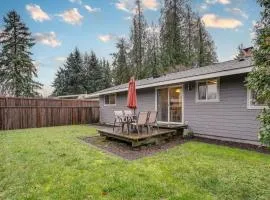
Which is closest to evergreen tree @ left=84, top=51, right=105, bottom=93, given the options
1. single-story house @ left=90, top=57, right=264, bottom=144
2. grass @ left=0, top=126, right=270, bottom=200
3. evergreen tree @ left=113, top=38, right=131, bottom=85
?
evergreen tree @ left=113, top=38, right=131, bottom=85

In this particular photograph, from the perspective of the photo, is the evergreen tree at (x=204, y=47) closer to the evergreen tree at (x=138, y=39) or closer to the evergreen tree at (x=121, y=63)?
the evergreen tree at (x=138, y=39)

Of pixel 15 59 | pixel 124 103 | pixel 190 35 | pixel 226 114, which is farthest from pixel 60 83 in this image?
pixel 226 114

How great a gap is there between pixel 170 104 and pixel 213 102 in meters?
2.39

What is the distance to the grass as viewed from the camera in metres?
3.52

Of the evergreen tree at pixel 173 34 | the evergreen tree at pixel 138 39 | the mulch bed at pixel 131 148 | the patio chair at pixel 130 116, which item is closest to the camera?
the mulch bed at pixel 131 148

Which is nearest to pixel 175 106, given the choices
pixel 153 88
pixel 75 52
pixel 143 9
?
pixel 153 88

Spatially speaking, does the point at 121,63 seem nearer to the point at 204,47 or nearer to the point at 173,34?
the point at 173,34

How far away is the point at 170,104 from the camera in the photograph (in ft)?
33.4

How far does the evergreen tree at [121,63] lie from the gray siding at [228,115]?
19725mm

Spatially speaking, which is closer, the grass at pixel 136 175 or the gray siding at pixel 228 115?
the grass at pixel 136 175

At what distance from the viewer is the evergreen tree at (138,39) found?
1024 inches

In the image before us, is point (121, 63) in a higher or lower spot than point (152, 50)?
lower

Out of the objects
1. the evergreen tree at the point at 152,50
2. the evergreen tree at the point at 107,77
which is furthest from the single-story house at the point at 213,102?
the evergreen tree at the point at 107,77

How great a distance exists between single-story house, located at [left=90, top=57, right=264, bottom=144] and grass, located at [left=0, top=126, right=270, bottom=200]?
1.41 meters
